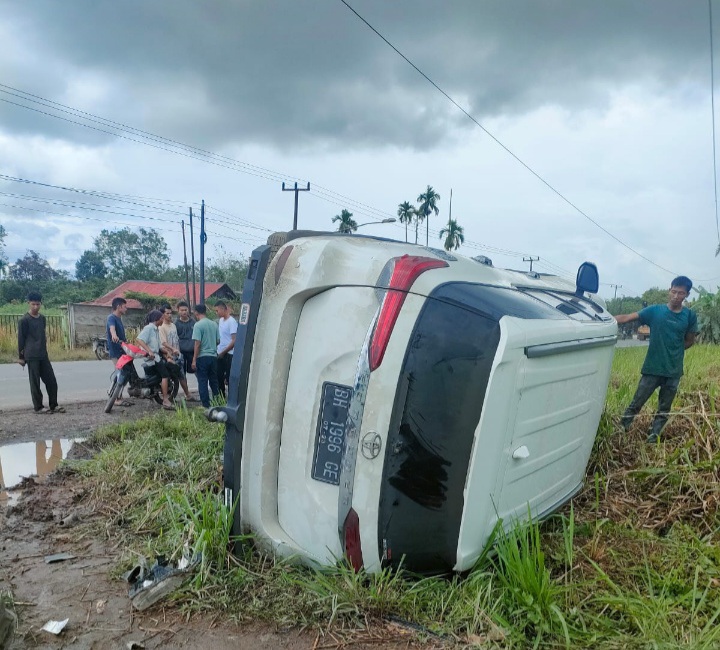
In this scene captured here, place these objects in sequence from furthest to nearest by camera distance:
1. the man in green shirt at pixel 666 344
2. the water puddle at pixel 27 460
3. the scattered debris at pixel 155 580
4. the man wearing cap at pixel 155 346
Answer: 1. the man wearing cap at pixel 155 346
2. the man in green shirt at pixel 666 344
3. the water puddle at pixel 27 460
4. the scattered debris at pixel 155 580

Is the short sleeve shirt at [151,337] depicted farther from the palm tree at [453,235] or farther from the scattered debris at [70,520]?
the palm tree at [453,235]

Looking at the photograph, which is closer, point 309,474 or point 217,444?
point 309,474

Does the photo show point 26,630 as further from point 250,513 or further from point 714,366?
point 714,366

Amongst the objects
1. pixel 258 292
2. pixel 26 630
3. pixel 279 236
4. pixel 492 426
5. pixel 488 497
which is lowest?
pixel 26 630

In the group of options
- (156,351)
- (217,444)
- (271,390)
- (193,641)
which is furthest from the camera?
(156,351)

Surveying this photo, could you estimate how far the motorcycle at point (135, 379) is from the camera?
829 centimetres

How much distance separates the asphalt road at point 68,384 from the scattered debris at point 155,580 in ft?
22.9

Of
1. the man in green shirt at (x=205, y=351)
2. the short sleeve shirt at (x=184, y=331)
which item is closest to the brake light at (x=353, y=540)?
the man in green shirt at (x=205, y=351)

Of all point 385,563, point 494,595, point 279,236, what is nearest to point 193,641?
point 385,563

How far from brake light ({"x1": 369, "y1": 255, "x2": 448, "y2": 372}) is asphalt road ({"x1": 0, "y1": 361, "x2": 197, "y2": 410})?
7934 millimetres

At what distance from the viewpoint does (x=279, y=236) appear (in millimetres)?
3002

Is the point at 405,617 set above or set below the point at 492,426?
below

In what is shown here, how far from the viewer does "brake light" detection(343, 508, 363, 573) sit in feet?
8.52

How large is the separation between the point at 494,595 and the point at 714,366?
925cm
